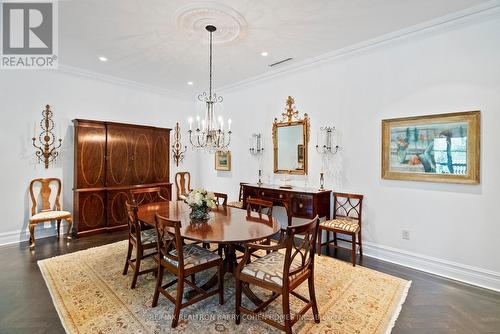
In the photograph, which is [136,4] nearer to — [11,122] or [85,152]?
[85,152]

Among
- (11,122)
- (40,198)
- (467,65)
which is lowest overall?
(40,198)

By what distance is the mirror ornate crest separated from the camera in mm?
4504

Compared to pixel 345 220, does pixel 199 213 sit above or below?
above

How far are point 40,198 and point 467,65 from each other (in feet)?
21.5

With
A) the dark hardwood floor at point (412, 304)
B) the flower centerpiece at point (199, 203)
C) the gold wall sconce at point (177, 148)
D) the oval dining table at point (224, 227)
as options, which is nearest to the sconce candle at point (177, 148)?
the gold wall sconce at point (177, 148)

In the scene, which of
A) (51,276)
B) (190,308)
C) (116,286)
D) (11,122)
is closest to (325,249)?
(190,308)

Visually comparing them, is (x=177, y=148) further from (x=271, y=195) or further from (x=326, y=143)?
(x=326, y=143)

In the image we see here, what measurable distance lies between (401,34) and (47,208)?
6082mm

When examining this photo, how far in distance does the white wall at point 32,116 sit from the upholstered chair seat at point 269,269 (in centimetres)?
425

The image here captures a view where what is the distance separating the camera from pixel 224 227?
2539 millimetres

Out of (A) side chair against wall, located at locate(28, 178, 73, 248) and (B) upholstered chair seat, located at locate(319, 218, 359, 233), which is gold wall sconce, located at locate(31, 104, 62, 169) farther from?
(B) upholstered chair seat, located at locate(319, 218, 359, 233)

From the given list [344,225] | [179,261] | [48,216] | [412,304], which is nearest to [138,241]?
[179,261]

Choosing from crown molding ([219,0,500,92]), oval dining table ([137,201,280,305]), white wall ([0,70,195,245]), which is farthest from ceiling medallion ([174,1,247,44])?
white wall ([0,70,195,245])

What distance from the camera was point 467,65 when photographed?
2.95 m
